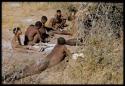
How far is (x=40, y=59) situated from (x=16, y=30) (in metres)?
0.94

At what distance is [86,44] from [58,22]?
1.12 meters

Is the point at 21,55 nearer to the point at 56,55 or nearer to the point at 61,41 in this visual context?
the point at 56,55

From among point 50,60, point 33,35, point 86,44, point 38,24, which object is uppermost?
point 38,24

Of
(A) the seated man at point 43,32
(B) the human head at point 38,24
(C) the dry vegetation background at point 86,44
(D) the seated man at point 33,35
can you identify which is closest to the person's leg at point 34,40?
(D) the seated man at point 33,35

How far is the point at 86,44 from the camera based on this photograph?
7.73 metres

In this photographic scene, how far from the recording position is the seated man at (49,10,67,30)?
28.3ft

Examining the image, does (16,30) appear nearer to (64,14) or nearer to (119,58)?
(64,14)

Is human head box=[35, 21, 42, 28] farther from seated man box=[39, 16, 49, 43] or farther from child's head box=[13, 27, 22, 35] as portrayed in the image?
child's head box=[13, 27, 22, 35]

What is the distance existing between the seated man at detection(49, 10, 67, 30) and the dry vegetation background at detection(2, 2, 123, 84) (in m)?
0.18

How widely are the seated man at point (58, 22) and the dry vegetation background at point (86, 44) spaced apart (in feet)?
0.59

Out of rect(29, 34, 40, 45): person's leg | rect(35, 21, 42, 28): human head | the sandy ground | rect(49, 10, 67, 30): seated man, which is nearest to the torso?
the sandy ground

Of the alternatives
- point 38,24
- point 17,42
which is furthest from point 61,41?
point 17,42

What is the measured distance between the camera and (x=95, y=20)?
322 inches

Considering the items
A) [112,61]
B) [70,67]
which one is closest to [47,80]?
[70,67]
